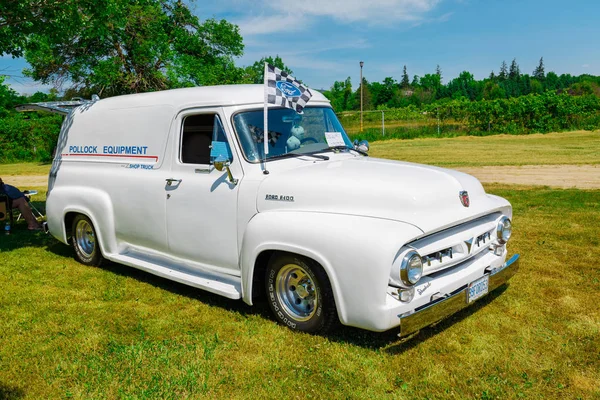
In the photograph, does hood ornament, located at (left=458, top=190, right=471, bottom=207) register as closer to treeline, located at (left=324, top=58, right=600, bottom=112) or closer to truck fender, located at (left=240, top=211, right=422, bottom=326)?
truck fender, located at (left=240, top=211, right=422, bottom=326)

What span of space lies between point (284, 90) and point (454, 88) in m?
160

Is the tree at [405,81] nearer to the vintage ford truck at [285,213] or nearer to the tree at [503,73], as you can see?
the tree at [503,73]

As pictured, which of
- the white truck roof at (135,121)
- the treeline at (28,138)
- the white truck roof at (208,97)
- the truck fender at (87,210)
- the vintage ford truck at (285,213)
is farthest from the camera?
the treeline at (28,138)

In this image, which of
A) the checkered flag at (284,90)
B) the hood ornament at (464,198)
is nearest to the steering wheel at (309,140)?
the checkered flag at (284,90)

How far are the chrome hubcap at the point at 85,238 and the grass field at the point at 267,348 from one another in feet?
2.69

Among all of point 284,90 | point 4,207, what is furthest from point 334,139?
point 4,207

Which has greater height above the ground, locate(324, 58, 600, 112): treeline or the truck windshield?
locate(324, 58, 600, 112): treeline

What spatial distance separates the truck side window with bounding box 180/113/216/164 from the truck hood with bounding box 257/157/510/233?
936 millimetres

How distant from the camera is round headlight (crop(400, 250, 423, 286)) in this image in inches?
150

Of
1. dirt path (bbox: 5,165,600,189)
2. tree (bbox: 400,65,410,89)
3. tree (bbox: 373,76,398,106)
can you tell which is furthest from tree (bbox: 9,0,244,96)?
tree (bbox: 400,65,410,89)

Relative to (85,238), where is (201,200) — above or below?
above

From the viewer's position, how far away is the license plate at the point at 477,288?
4293mm

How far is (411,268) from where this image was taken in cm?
384

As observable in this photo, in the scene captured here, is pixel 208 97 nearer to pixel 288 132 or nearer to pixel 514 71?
pixel 288 132
